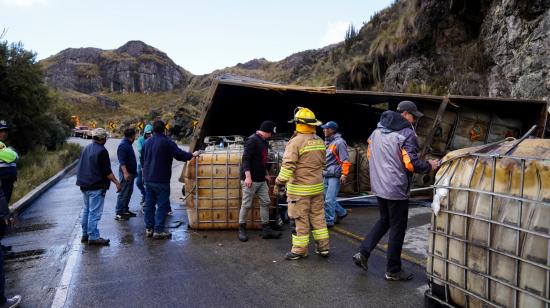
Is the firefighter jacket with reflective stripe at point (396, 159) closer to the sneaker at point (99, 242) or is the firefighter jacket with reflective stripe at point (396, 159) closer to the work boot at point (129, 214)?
the sneaker at point (99, 242)

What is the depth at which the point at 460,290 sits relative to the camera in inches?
138

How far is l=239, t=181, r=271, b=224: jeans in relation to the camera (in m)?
6.89

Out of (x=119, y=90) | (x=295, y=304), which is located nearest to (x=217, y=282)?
(x=295, y=304)

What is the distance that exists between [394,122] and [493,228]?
6.16 ft

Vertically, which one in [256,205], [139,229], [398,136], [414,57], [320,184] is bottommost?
[139,229]

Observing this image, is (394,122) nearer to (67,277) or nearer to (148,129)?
(67,277)

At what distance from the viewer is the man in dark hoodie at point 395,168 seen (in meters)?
4.74

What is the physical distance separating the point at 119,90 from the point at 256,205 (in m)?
128

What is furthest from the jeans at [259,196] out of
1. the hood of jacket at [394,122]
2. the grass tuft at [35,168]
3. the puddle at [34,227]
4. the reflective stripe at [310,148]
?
the grass tuft at [35,168]

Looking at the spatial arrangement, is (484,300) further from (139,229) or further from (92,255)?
(139,229)

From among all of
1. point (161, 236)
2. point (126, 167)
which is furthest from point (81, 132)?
point (161, 236)

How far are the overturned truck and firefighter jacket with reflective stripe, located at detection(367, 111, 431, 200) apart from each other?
2.99 m

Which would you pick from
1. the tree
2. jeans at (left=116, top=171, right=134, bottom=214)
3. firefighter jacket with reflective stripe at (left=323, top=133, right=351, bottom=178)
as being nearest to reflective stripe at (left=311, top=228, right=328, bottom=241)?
firefighter jacket with reflective stripe at (left=323, top=133, right=351, bottom=178)

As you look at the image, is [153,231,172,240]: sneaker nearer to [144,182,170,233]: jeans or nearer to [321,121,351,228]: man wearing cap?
[144,182,170,233]: jeans
